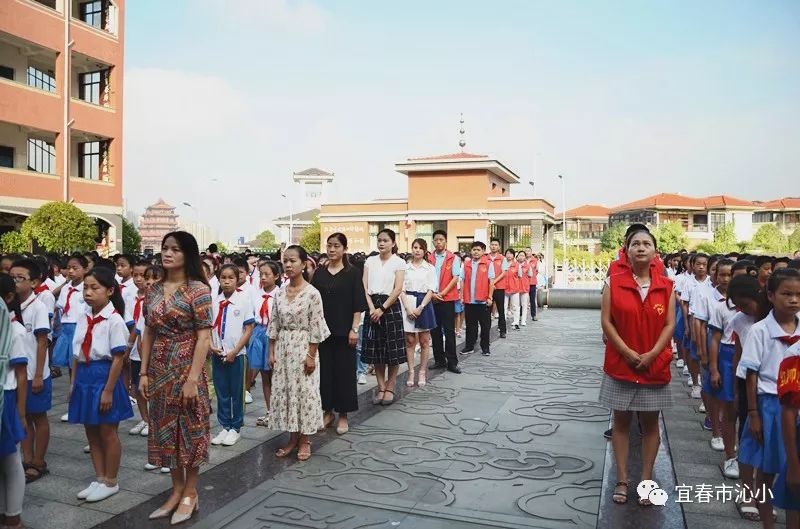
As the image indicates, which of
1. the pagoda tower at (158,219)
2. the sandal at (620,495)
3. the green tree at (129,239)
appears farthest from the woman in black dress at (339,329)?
the pagoda tower at (158,219)

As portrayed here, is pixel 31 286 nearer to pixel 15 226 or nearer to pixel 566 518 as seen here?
pixel 566 518

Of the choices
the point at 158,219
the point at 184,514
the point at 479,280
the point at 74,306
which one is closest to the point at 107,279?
the point at 184,514

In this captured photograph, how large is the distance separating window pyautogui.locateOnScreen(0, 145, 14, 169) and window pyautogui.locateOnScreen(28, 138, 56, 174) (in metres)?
0.53

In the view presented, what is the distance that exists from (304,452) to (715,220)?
223 ft

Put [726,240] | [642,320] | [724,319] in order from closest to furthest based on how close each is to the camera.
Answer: [642,320] → [724,319] → [726,240]

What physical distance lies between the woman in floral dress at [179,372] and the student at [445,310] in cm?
505

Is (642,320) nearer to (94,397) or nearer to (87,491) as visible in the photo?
(94,397)

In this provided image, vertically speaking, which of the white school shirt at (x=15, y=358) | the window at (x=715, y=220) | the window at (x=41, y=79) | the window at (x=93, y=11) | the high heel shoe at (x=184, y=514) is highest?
the window at (x=93, y=11)

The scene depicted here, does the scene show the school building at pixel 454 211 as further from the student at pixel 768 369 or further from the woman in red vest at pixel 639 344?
the student at pixel 768 369

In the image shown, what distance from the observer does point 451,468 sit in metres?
4.83

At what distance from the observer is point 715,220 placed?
6431 centimetres

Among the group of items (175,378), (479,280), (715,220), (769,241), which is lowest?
(175,378)

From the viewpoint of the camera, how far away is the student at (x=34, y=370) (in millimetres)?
4324

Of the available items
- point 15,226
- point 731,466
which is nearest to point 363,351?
point 731,466
